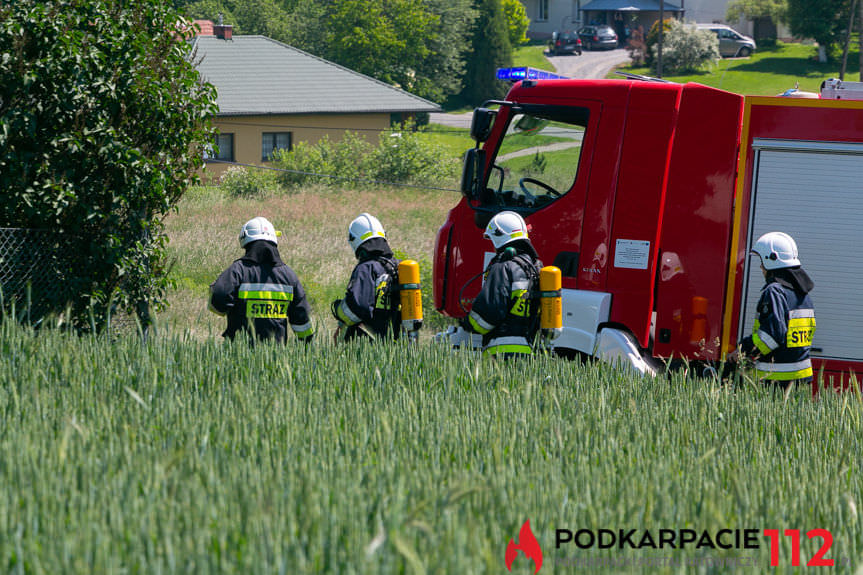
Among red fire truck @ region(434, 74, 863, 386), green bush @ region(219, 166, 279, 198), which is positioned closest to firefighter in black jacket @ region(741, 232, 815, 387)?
red fire truck @ region(434, 74, 863, 386)

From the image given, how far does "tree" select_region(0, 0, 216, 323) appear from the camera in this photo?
22.1 ft

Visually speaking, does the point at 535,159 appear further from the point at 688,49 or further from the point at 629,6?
the point at 629,6

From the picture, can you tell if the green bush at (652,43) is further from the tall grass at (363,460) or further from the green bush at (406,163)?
the tall grass at (363,460)

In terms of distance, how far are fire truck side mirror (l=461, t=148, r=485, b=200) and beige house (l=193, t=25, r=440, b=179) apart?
2920 cm

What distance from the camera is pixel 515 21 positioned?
6962cm

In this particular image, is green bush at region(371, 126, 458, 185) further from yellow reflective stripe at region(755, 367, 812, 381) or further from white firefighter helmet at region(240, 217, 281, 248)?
yellow reflective stripe at region(755, 367, 812, 381)

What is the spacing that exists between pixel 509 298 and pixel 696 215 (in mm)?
1617

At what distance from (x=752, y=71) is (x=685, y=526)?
55.7 metres

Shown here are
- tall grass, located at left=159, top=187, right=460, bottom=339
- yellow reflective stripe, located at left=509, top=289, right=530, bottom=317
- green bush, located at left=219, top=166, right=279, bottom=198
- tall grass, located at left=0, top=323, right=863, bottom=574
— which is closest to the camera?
tall grass, located at left=0, top=323, right=863, bottom=574

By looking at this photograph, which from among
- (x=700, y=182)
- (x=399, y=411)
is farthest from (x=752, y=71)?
(x=399, y=411)

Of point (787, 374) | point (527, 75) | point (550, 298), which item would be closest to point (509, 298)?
point (550, 298)

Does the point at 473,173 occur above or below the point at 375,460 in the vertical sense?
above

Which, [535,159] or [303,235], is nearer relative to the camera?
[535,159]

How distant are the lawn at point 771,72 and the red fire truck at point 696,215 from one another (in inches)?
1624
